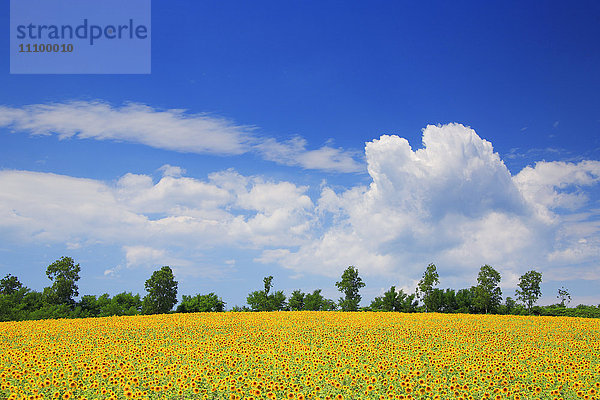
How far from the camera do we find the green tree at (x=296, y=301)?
3553 cm

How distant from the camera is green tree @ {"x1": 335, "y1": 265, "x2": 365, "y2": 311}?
3509 centimetres

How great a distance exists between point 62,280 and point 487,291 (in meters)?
31.0

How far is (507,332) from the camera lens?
69.5ft

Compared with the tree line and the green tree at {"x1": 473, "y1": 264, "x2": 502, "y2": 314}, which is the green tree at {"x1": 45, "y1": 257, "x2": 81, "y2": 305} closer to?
the tree line

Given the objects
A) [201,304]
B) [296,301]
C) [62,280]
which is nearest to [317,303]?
[296,301]

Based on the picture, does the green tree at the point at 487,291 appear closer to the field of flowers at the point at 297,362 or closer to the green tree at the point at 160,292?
the field of flowers at the point at 297,362

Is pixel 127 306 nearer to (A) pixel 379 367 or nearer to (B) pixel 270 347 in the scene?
(B) pixel 270 347

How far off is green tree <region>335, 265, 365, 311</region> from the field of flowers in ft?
42.7

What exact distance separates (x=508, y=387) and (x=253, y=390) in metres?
6.14

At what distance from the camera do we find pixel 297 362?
42.9ft

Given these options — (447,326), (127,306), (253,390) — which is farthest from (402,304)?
(253,390)

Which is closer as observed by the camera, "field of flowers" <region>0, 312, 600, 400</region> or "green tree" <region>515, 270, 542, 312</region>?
"field of flowers" <region>0, 312, 600, 400</region>

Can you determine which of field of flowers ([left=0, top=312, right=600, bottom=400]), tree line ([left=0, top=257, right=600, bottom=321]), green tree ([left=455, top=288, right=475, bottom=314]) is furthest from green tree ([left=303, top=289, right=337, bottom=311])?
field of flowers ([left=0, top=312, right=600, bottom=400])

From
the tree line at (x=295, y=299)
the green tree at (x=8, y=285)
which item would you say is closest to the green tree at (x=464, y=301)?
the tree line at (x=295, y=299)
